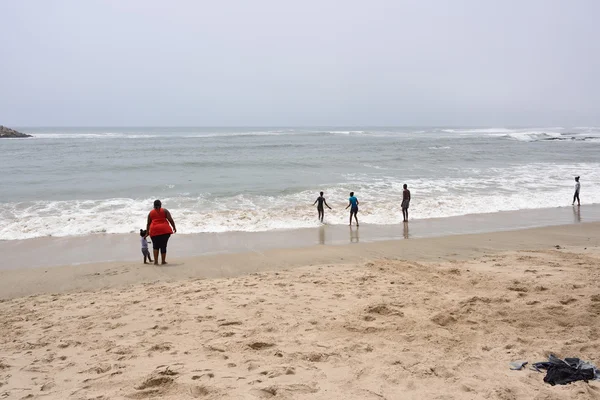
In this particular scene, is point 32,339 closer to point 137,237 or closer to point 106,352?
point 106,352

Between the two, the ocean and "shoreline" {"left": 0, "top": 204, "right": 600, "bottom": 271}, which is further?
the ocean

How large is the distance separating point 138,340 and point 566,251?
9188 millimetres

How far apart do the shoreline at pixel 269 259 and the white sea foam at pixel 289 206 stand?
3.21 meters

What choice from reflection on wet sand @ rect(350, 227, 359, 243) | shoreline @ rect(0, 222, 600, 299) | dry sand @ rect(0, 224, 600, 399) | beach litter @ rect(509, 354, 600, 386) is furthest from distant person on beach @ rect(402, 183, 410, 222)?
beach litter @ rect(509, 354, 600, 386)

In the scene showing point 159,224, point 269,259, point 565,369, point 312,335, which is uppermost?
point 159,224

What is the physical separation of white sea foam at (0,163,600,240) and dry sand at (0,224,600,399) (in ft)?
19.0

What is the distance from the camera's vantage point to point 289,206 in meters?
16.1

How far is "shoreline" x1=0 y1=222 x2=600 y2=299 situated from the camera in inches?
316

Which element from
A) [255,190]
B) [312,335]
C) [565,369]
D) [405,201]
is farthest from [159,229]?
[255,190]

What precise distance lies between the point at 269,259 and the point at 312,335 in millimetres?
4460

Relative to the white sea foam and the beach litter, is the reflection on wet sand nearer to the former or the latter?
→ the white sea foam

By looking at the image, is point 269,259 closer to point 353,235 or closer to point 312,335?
point 353,235

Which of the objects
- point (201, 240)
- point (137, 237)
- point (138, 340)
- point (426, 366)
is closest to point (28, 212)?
point (137, 237)

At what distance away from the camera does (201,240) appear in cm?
1142
